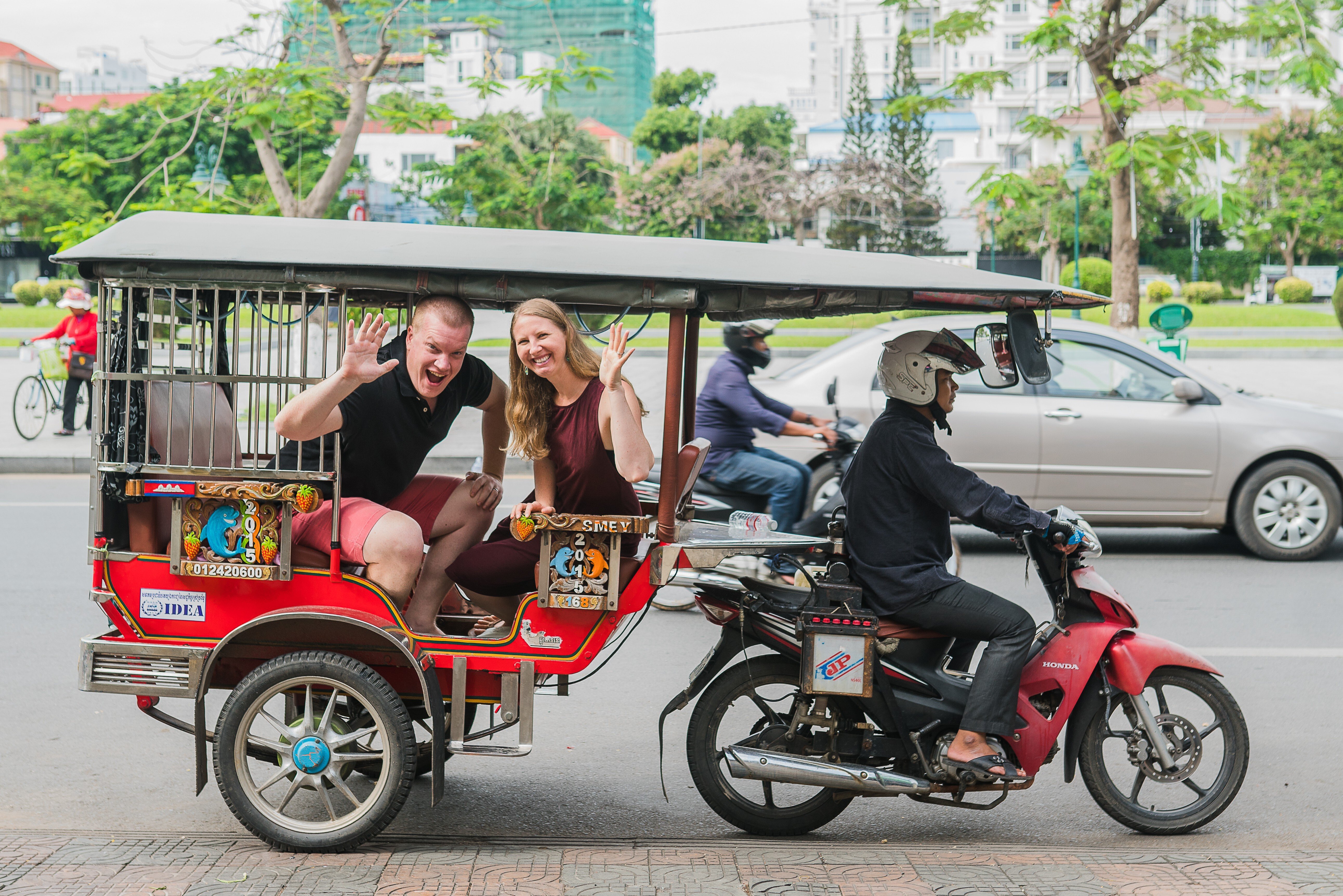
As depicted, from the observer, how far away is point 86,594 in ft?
24.1

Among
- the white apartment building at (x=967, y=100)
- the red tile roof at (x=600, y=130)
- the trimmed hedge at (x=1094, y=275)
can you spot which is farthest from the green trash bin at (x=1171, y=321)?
the red tile roof at (x=600, y=130)

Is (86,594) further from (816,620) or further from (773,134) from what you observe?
(773,134)

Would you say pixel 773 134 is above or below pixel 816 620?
above

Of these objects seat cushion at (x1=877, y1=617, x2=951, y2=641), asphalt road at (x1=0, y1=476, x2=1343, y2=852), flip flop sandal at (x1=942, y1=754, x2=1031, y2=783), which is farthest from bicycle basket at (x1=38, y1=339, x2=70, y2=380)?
flip flop sandal at (x1=942, y1=754, x2=1031, y2=783)

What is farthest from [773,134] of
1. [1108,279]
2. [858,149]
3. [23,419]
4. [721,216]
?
[23,419]

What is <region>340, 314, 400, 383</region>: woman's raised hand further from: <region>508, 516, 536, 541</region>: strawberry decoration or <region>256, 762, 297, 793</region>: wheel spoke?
<region>256, 762, 297, 793</region>: wheel spoke

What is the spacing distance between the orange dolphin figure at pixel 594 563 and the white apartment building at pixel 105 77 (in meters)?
117

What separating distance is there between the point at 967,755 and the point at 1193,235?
6039 cm

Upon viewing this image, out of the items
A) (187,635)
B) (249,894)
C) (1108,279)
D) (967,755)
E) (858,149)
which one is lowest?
(249,894)

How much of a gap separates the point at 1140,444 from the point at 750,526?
5.07m

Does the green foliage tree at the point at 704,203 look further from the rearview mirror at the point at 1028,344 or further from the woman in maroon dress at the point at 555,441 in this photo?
the woman in maroon dress at the point at 555,441

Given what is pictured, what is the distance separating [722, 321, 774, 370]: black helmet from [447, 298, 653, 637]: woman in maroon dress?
3.12 metres

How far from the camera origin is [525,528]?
12.3 ft

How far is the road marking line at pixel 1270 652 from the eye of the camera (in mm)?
6195
